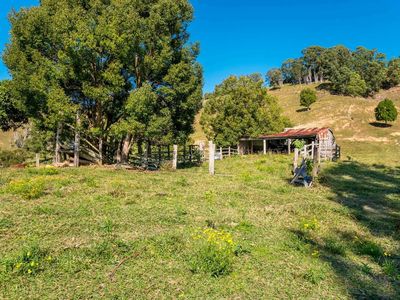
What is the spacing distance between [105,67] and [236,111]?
27.1 meters

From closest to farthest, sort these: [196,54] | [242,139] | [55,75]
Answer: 1. [55,75]
2. [196,54]
3. [242,139]

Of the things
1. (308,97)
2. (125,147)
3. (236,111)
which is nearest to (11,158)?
(125,147)

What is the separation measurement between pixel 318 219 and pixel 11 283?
376 inches

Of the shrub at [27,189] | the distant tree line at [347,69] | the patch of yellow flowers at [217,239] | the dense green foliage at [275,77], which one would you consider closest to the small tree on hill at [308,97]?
the distant tree line at [347,69]

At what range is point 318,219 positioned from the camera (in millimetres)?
11148

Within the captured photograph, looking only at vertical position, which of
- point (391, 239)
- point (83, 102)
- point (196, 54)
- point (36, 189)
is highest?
point (196, 54)

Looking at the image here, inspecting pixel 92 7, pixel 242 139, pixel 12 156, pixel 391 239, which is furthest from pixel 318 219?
pixel 242 139

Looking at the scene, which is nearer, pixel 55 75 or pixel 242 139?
pixel 55 75

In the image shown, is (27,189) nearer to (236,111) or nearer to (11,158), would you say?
(11,158)

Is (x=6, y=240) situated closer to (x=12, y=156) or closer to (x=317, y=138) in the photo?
(x=12, y=156)

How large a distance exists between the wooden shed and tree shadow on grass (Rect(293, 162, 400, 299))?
17.5 meters

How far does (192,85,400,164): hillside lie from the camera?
54.5m

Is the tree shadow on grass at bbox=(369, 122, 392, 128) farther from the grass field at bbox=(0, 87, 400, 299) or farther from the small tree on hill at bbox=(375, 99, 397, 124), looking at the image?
the grass field at bbox=(0, 87, 400, 299)

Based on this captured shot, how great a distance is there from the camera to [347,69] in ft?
324
